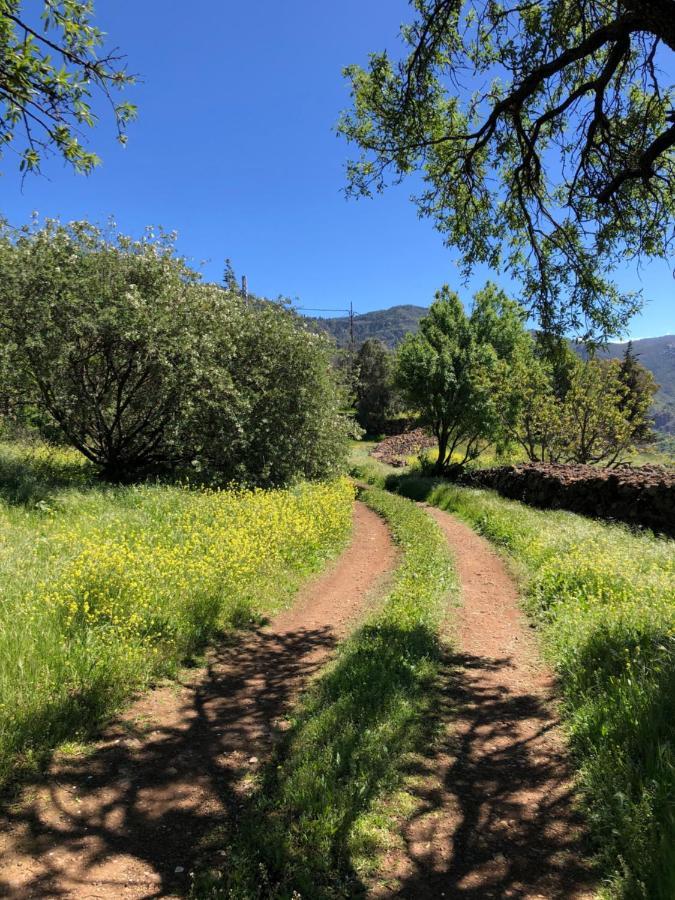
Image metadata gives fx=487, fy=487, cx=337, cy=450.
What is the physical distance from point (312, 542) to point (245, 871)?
8.26m

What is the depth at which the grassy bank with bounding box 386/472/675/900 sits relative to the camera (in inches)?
119

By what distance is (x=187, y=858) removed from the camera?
316cm

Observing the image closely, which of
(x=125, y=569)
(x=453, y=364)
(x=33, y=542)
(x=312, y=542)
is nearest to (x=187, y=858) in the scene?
(x=125, y=569)

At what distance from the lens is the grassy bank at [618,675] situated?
9.94 ft

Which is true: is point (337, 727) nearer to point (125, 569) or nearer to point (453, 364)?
point (125, 569)

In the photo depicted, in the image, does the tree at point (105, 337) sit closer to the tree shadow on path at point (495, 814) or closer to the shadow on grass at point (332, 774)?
the shadow on grass at point (332, 774)

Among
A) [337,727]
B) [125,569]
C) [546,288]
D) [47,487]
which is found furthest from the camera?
[47,487]

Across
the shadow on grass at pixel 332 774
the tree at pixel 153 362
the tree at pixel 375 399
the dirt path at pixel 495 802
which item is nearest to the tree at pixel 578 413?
the tree at pixel 153 362

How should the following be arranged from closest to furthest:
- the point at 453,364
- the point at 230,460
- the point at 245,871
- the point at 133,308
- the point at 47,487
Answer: the point at 245,871 → the point at 47,487 → the point at 133,308 → the point at 230,460 → the point at 453,364

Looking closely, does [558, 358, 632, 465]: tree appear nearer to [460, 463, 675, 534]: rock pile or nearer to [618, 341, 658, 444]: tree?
[618, 341, 658, 444]: tree

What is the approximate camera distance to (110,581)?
6020mm

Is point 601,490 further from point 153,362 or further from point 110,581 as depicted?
point 110,581

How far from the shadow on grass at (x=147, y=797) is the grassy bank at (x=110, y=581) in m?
0.37

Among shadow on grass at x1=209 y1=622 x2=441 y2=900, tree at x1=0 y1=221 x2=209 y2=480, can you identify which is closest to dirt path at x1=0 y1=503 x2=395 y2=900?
shadow on grass at x1=209 y1=622 x2=441 y2=900
